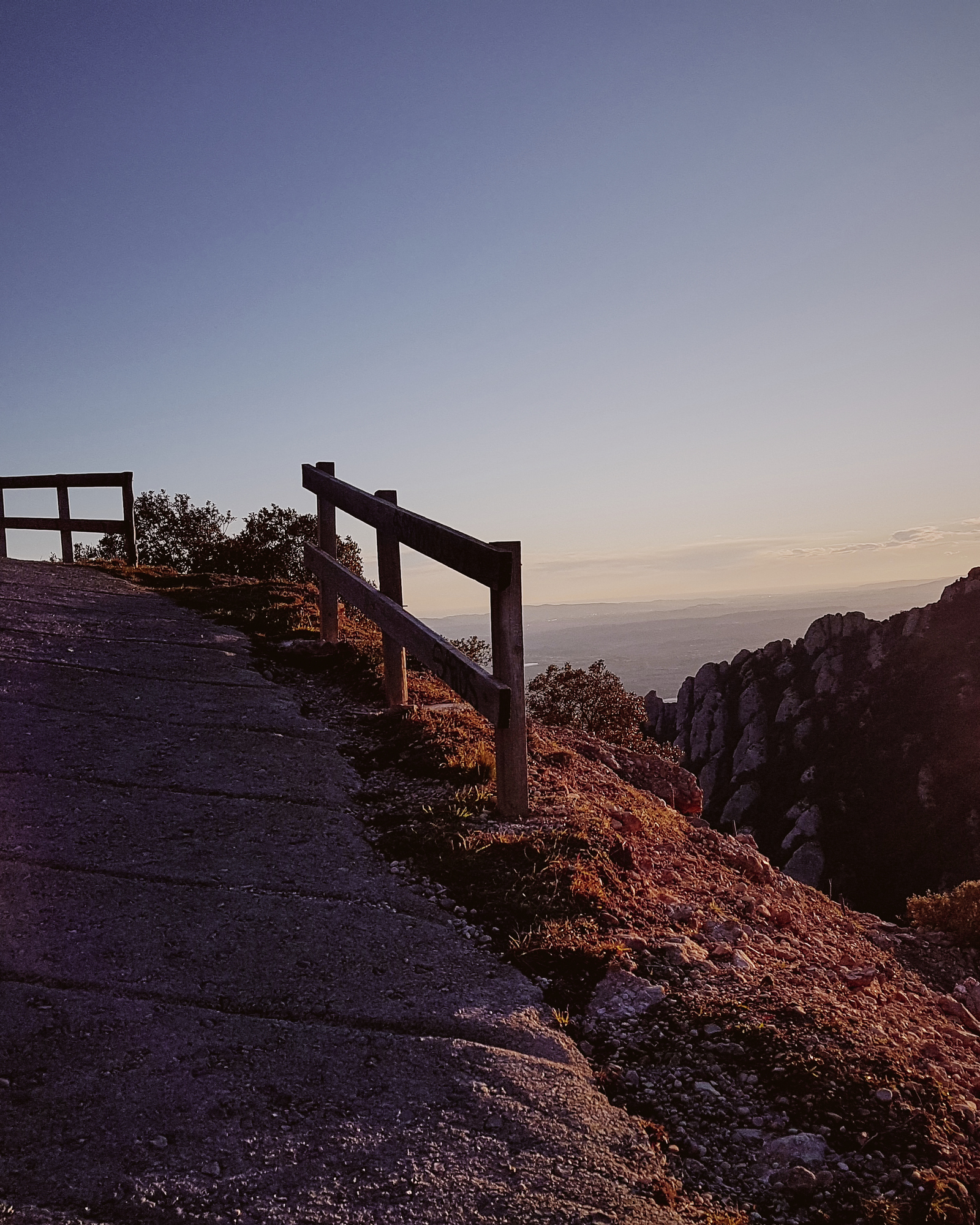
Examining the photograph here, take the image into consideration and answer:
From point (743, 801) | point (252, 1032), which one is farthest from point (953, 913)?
point (743, 801)

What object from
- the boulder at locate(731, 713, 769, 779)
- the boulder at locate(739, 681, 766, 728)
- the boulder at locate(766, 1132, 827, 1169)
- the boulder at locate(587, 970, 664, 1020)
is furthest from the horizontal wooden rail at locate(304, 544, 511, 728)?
the boulder at locate(739, 681, 766, 728)

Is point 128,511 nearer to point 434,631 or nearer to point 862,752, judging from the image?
point 434,631

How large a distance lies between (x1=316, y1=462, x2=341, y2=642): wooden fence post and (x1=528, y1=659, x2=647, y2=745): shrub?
1660 cm

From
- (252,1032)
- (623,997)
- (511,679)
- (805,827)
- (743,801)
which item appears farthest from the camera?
(743,801)

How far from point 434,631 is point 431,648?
21 centimetres

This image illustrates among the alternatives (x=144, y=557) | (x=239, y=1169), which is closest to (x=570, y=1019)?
(x=239, y=1169)

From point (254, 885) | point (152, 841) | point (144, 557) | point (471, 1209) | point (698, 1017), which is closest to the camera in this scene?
point (471, 1209)

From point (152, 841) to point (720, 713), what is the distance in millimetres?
105008

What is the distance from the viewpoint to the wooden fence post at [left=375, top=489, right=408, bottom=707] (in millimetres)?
7145

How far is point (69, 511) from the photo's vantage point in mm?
16250

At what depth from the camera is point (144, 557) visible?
22281mm

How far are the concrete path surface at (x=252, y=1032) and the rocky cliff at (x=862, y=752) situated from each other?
61.9m

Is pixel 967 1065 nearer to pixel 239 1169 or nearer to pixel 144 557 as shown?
pixel 239 1169

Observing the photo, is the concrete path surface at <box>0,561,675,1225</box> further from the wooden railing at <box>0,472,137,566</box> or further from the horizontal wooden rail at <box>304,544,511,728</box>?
the wooden railing at <box>0,472,137,566</box>
